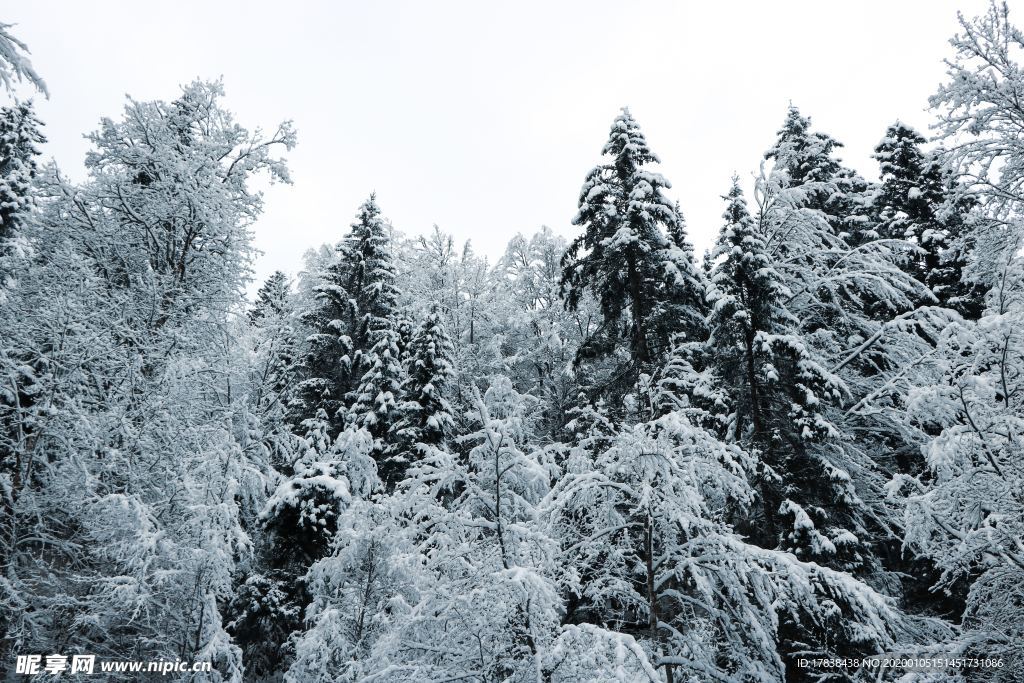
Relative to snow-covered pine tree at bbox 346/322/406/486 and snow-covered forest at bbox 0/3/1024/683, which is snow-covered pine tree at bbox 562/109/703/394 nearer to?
snow-covered forest at bbox 0/3/1024/683

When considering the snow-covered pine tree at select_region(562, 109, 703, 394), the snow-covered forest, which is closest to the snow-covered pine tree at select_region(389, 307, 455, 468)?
the snow-covered forest

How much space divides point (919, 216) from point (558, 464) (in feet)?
56.0

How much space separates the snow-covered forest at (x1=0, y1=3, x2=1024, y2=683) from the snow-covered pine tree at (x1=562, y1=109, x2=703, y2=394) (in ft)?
0.31

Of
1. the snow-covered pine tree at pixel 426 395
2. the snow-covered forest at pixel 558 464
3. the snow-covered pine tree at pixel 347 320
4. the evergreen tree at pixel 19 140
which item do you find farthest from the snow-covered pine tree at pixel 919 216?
the evergreen tree at pixel 19 140

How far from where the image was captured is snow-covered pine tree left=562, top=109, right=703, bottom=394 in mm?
15227

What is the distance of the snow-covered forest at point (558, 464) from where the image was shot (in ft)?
21.5

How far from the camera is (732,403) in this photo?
13781mm

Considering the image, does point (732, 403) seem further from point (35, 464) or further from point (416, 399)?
point (35, 464)

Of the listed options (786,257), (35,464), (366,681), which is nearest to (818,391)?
(786,257)

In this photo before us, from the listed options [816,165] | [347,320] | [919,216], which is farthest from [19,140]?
[919,216]

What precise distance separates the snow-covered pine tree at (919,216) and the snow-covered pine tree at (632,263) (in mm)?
7080

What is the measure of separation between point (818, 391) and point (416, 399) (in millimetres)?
11715

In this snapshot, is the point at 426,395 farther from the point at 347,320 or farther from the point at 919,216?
the point at 919,216

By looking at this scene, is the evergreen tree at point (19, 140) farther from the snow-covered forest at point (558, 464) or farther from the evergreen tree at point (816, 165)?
the evergreen tree at point (816, 165)
